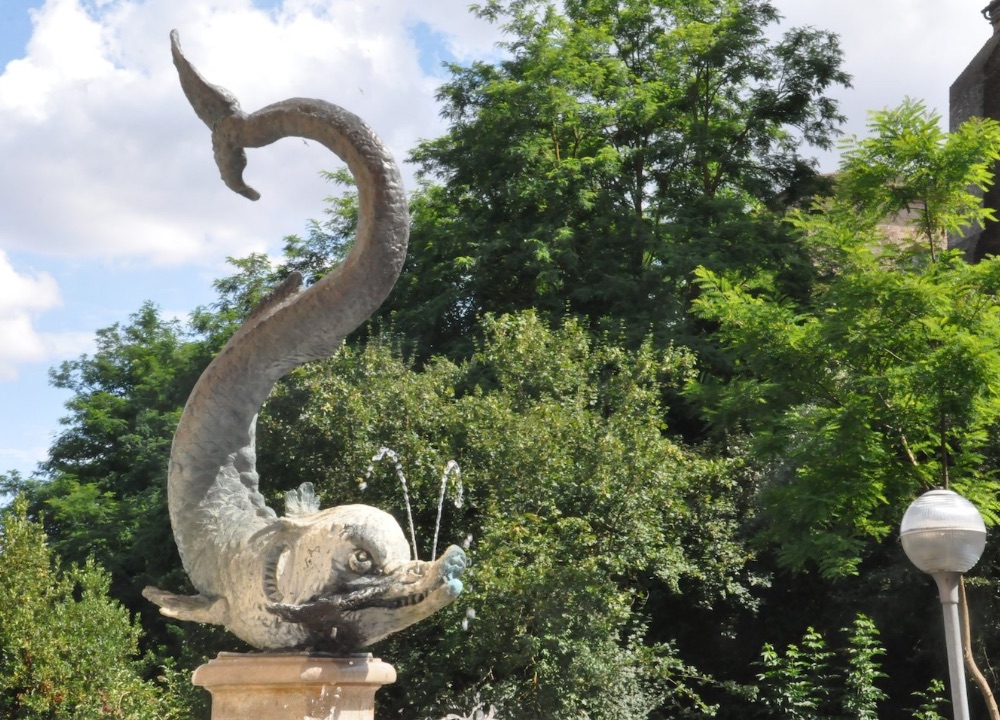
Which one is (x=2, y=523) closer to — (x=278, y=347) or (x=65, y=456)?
(x=65, y=456)

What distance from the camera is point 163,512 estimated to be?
23922mm

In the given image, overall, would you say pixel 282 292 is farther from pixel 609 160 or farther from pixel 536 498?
pixel 609 160

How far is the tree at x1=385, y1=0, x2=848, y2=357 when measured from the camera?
78.3ft

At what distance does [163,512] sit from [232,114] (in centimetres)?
1917

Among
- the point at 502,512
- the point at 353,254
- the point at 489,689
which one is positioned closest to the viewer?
the point at 353,254

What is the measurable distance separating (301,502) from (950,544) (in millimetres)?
3951

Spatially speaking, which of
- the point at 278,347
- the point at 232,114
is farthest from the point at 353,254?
the point at 232,114

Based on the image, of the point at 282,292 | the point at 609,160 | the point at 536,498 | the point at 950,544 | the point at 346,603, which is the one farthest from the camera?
the point at 609,160

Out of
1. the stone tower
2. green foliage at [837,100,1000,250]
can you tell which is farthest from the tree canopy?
the stone tower

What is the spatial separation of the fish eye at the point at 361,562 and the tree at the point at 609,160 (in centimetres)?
1814

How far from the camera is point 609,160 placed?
81.4 ft

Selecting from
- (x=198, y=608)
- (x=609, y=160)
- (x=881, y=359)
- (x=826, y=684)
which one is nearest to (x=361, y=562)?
(x=198, y=608)

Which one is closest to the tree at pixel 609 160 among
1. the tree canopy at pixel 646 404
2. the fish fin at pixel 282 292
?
the tree canopy at pixel 646 404

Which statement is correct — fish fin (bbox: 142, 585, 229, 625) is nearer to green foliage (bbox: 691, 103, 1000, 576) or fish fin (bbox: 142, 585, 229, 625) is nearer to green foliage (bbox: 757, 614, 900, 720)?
green foliage (bbox: 691, 103, 1000, 576)
